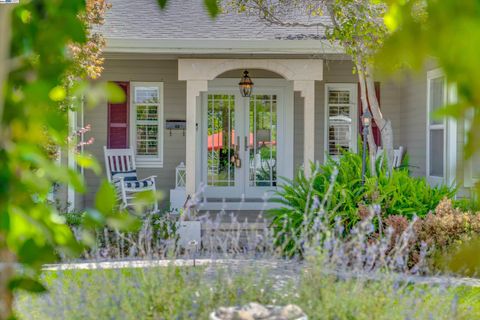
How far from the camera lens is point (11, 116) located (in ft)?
3.07

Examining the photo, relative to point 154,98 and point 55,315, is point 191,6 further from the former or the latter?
point 55,315

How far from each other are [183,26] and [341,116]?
3302 millimetres

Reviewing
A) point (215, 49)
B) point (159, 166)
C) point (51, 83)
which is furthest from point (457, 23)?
point (159, 166)

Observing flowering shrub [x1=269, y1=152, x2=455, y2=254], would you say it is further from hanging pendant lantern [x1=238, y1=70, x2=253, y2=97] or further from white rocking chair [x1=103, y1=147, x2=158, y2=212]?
white rocking chair [x1=103, y1=147, x2=158, y2=212]

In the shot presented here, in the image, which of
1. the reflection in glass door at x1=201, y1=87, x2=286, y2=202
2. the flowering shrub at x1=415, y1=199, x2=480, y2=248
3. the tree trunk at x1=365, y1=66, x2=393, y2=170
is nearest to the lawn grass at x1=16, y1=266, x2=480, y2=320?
the flowering shrub at x1=415, y1=199, x2=480, y2=248

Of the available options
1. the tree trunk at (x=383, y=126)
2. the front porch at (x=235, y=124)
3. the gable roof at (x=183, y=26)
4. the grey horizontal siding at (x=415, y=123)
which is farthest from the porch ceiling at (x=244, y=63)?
the grey horizontal siding at (x=415, y=123)

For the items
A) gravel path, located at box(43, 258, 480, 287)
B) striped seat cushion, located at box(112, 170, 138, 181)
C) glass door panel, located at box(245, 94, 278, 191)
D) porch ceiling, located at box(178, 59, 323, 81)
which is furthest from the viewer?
glass door panel, located at box(245, 94, 278, 191)

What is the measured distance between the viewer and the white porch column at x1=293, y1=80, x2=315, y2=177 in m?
9.23

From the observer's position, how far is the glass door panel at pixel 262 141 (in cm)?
1121

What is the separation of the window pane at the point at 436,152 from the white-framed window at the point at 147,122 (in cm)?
468

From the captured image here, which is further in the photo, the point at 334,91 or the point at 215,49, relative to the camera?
the point at 334,91

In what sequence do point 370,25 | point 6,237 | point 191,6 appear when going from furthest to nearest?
1. point 191,6
2. point 370,25
3. point 6,237

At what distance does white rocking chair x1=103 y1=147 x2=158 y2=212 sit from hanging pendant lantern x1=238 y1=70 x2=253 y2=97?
2137mm

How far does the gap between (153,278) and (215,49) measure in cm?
576
